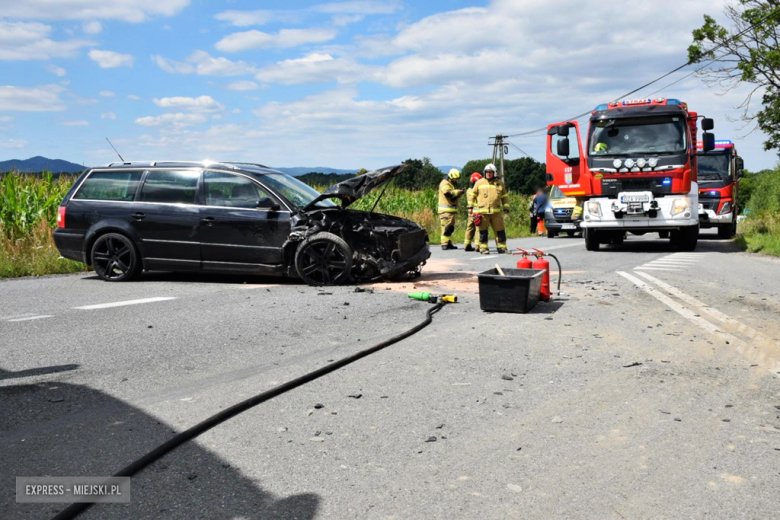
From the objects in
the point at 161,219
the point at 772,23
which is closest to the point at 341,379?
the point at 161,219

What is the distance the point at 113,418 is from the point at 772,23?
27.6 meters

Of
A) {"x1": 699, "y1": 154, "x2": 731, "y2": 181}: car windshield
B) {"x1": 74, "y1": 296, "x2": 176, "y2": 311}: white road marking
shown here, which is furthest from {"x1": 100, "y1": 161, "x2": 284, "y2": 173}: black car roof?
{"x1": 699, "y1": 154, "x2": 731, "y2": 181}: car windshield

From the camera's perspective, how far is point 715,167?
24.7m

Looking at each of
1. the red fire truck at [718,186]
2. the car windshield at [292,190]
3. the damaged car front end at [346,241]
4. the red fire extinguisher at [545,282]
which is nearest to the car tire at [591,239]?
the red fire truck at [718,186]

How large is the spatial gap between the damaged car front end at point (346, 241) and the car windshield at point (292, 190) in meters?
0.17

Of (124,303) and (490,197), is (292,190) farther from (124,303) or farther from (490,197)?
(490,197)

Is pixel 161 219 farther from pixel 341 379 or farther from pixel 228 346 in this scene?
pixel 341 379

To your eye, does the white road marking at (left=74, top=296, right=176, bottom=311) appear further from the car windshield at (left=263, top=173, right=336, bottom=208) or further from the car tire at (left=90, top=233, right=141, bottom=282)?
the car windshield at (left=263, top=173, right=336, bottom=208)

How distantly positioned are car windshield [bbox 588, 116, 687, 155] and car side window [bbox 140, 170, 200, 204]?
32.6ft

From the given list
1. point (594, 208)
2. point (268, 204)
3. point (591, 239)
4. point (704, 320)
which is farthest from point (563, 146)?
point (704, 320)

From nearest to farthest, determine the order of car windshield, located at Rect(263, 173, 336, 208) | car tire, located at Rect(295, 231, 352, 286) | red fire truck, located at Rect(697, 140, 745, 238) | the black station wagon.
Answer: car tire, located at Rect(295, 231, 352, 286), the black station wagon, car windshield, located at Rect(263, 173, 336, 208), red fire truck, located at Rect(697, 140, 745, 238)

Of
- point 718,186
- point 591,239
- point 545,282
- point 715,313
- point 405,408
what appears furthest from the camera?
point 718,186

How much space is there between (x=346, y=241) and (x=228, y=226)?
65.1 inches

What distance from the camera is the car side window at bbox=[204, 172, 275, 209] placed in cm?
1029
